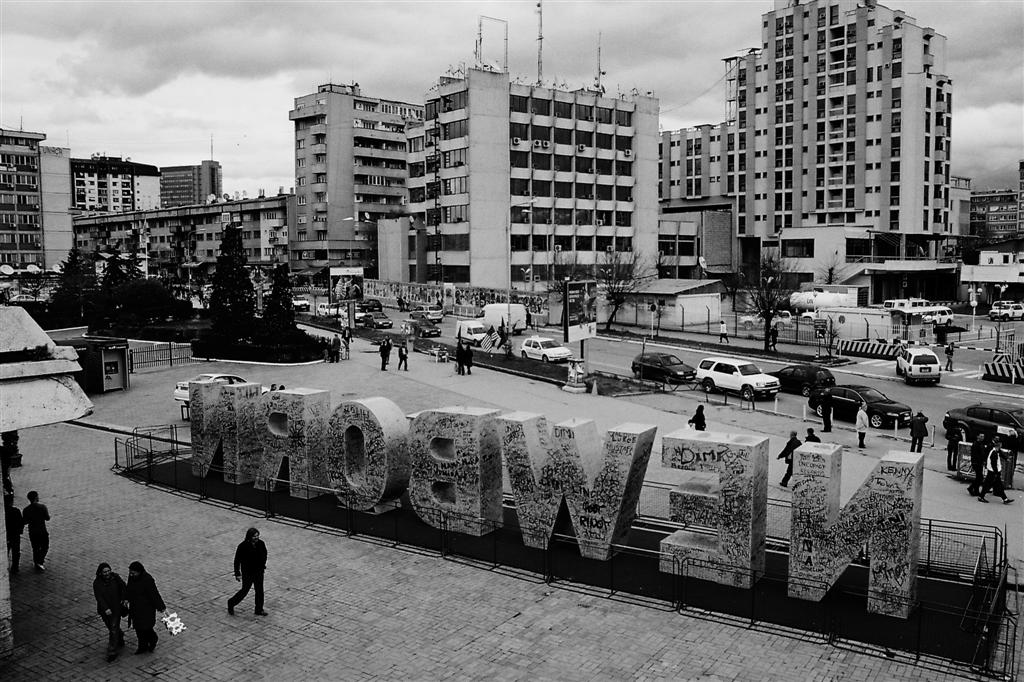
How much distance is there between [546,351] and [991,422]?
23.0 metres

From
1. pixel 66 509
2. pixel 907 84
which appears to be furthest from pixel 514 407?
pixel 907 84

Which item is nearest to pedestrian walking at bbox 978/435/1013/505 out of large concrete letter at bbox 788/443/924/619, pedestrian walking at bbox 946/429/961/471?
pedestrian walking at bbox 946/429/961/471

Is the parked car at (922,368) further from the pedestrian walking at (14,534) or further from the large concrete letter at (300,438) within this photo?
the pedestrian walking at (14,534)

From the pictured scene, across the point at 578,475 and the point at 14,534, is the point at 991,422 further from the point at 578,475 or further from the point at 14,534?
the point at 14,534

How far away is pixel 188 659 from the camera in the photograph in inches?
486

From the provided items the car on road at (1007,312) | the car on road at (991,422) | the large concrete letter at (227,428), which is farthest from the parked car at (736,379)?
the car on road at (1007,312)

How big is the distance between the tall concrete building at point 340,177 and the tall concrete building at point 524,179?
1000 inches

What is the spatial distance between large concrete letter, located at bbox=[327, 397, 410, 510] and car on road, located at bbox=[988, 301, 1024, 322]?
64.5 metres

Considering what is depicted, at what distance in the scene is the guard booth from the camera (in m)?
35.4

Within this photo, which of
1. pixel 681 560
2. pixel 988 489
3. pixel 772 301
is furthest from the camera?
pixel 772 301

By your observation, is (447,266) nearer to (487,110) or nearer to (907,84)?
(487,110)

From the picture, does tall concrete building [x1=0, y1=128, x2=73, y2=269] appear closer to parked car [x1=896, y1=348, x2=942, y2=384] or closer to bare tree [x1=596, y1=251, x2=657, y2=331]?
bare tree [x1=596, y1=251, x2=657, y2=331]

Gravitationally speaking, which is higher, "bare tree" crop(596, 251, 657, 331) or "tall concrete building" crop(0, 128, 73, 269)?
"tall concrete building" crop(0, 128, 73, 269)

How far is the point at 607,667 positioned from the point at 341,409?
29.5ft
